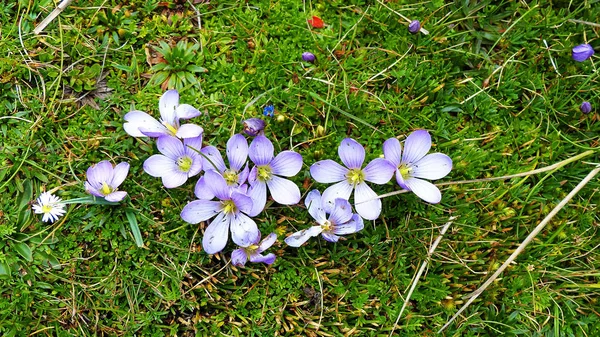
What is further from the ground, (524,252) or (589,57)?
(589,57)

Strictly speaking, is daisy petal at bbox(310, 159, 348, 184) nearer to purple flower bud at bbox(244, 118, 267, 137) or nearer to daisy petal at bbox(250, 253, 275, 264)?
purple flower bud at bbox(244, 118, 267, 137)

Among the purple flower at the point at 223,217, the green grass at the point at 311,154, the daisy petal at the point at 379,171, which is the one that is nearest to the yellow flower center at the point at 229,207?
the purple flower at the point at 223,217

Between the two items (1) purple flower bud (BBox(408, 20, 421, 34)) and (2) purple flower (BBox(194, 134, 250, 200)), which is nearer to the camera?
(2) purple flower (BBox(194, 134, 250, 200))

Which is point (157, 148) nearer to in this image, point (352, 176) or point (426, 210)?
point (352, 176)

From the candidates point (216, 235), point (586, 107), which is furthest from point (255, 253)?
point (586, 107)

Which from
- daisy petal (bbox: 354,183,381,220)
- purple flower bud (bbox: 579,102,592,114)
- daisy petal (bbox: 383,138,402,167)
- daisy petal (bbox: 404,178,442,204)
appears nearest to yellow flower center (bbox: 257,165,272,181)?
daisy petal (bbox: 354,183,381,220)

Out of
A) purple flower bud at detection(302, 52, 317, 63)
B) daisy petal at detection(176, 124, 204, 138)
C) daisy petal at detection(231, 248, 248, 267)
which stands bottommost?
daisy petal at detection(231, 248, 248, 267)

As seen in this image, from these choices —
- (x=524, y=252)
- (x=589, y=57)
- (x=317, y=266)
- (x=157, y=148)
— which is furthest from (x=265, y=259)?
(x=589, y=57)
